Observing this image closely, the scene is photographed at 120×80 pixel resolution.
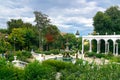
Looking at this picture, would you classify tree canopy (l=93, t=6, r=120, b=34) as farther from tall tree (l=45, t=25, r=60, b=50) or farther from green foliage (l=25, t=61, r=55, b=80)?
green foliage (l=25, t=61, r=55, b=80)

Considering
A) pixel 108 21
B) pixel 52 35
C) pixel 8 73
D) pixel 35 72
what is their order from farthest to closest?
pixel 52 35
pixel 108 21
pixel 35 72
pixel 8 73

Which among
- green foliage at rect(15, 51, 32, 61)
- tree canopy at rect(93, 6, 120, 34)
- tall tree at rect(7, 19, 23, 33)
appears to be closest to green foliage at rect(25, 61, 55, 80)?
green foliage at rect(15, 51, 32, 61)

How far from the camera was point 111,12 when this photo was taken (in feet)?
144

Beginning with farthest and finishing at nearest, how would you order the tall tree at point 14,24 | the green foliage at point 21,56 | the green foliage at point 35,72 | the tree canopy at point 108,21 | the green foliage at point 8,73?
the tall tree at point 14,24, the tree canopy at point 108,21, the green foliage at point 21,56, the green foliage at point 35,72, the green foliage at point 8,73

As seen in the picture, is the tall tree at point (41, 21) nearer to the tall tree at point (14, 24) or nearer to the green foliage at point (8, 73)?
the tall tree at point (14, 24)

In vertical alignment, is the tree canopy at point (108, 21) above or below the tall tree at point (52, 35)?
above

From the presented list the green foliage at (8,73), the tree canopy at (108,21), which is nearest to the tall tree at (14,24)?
the tree canopy at (108,21)

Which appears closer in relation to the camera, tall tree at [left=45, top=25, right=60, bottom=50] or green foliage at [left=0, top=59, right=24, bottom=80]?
green foliage at [left=0, top=59, right=24, bottom=80]

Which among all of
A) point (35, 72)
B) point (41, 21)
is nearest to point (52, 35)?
point (41, 21)

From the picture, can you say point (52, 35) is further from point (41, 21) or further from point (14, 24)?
point (14, 24)

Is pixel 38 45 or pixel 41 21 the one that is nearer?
pixel 38 45

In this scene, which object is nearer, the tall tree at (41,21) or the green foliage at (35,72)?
the green foliage at (35,72)

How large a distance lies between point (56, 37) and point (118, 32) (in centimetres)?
1208

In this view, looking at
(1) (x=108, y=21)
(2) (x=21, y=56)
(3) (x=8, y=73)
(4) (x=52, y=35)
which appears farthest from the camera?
A: (4) (x=52, y=35)
